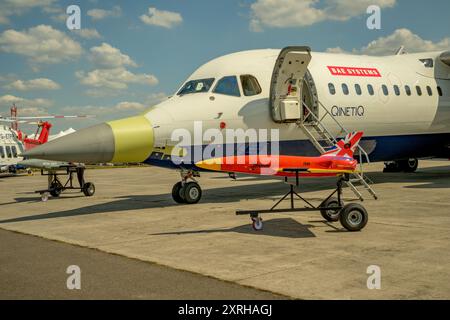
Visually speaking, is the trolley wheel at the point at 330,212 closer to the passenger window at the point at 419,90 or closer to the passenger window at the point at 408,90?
the passenger window at the point at 408,90

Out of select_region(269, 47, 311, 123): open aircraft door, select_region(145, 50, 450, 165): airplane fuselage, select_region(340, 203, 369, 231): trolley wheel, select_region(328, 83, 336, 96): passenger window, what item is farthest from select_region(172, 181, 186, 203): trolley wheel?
select_region(340, 203, 369, 231): trolley wheel

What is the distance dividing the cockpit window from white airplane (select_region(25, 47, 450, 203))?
0.03 m

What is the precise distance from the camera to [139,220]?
11805mm

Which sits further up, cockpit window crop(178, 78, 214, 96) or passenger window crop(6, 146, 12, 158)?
cockpit window crop(178, 78, 214, 96)

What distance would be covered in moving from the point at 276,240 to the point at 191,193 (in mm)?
6173

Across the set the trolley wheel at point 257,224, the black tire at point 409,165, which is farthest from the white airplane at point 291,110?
the black tire at point 409,165

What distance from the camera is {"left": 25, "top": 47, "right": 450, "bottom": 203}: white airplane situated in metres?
12.1

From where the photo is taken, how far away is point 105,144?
11.4 meters

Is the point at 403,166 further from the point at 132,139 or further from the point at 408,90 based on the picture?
the point at 132,139

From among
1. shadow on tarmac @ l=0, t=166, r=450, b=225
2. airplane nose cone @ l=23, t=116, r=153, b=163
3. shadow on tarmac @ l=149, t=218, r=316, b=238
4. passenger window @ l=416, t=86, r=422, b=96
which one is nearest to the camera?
shadow on tarmac @ l=149, t=218, r=316, b=238

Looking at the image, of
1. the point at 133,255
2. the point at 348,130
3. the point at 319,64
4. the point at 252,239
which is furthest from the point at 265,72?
the point at 133,255

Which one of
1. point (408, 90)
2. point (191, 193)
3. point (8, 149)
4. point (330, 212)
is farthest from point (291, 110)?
point (8, 149)

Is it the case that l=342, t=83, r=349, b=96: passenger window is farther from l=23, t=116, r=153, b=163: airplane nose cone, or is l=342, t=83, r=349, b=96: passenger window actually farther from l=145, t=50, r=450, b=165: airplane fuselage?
l=23, t=116, r=153, b=163: airplane nose cone
